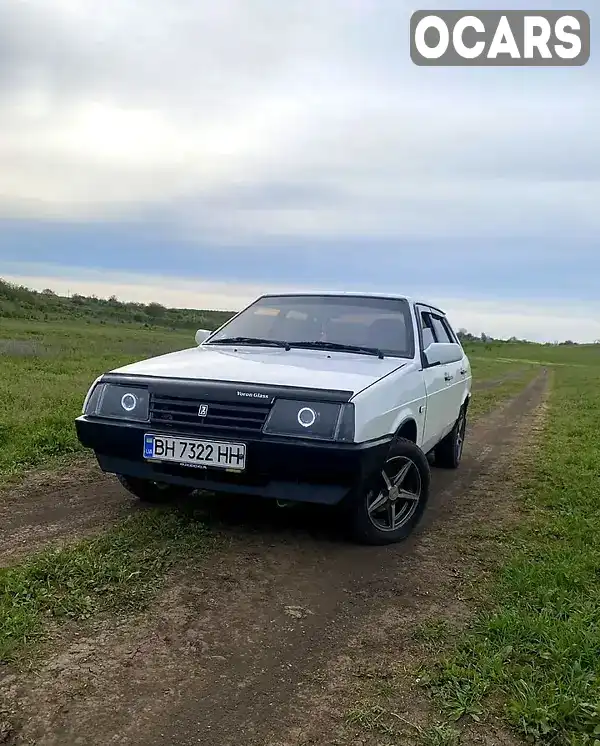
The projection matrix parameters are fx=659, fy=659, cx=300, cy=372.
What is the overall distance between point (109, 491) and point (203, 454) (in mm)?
1663

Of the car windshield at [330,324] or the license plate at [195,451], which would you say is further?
the car windshield at [330,324]

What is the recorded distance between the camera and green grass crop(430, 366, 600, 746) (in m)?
2.36

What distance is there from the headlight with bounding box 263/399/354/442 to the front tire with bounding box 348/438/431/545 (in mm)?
437

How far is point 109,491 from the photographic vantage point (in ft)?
16.6

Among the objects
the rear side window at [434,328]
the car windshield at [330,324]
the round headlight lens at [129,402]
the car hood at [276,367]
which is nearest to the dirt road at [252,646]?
the round headlight lens at [129,402]

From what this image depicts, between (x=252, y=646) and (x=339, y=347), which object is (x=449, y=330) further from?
(x=252, y=646)

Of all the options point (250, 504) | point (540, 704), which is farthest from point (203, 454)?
point (540, 704)

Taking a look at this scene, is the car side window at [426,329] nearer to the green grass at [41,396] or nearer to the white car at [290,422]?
the white car at [290,422]

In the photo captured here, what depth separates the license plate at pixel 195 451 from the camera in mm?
3693

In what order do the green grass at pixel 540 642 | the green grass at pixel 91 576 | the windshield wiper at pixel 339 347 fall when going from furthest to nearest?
1. the windshield wiper at pixel 339 347
2. the green grass at pixel 91 576
3. the green grass at pixel 540 642

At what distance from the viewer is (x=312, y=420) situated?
365 centimetres

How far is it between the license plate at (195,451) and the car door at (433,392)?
1.77 meters

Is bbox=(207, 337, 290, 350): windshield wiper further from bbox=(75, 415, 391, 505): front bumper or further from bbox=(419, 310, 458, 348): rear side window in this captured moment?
bbox=(75, 415, 391, 505): front bumper

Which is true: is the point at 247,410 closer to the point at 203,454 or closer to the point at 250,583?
the point at 203,454
